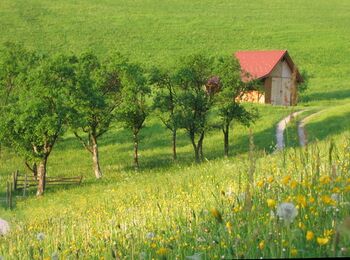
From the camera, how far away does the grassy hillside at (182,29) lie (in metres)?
83.1

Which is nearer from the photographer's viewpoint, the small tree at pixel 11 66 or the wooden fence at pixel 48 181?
the wooden fence at pixel 48 181

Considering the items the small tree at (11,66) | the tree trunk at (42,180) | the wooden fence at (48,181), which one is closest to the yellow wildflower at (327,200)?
the tree trunk at (42,180)

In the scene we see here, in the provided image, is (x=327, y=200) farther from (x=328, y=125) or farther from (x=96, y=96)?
(x=328, y=125)

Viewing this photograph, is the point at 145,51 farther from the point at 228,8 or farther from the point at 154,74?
the point at 154,74

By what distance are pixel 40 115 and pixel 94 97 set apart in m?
4.41

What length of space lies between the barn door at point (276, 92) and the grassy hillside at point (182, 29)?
6.37 meters

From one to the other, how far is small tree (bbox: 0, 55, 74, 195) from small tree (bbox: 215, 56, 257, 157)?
11.6 metres

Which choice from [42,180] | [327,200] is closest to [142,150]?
[42,180]

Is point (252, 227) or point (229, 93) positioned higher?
point (229, 93)

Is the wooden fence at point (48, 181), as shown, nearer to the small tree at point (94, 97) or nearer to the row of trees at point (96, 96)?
the row of trees at point (96, 96)

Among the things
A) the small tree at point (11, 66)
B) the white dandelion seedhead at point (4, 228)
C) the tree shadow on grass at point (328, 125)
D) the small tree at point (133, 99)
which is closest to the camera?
the white dandelion seedhead at point (4, 228)

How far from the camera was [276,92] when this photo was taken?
6606 cm

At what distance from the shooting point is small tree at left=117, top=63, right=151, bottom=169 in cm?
4122

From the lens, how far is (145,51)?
83938 mm
